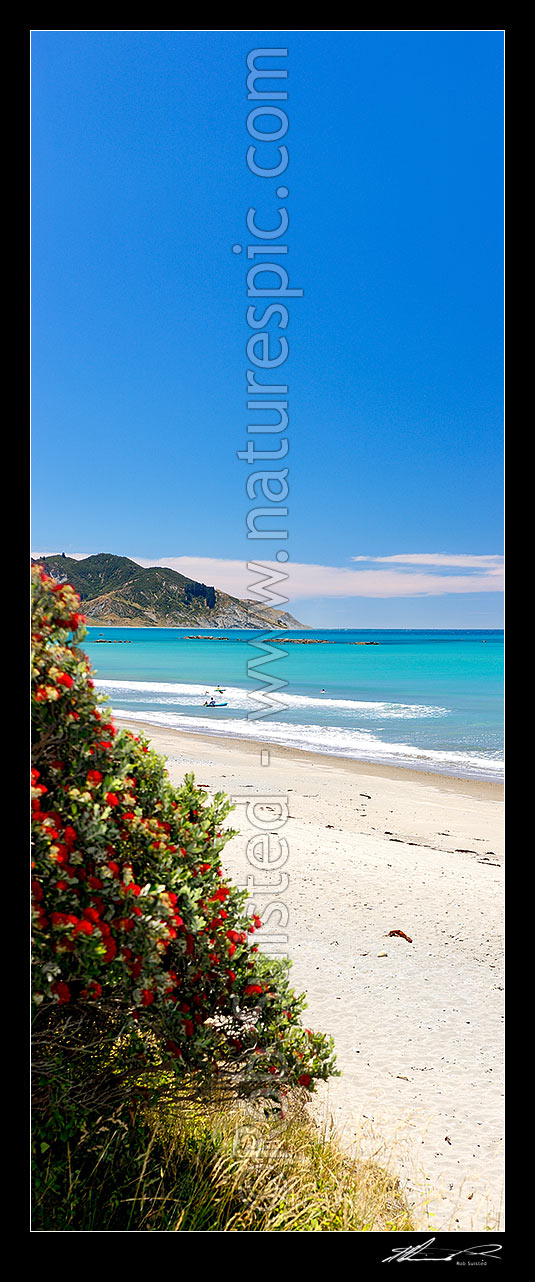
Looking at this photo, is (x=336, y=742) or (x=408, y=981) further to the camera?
(x=336, y=742)

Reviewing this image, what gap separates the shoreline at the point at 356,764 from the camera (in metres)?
12.1

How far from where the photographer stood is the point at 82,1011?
200cm

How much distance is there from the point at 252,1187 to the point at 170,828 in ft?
3.64

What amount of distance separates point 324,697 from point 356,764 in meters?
11.6

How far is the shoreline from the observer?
12.1 meters

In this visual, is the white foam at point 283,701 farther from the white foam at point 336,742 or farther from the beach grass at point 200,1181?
the beach grass at point 200,1181

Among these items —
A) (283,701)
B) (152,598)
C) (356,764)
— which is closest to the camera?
(152,598)

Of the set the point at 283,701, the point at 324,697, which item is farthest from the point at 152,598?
the point at 324,697

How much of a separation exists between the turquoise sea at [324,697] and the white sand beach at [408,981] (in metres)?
1.72

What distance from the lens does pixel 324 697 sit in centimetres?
2542
